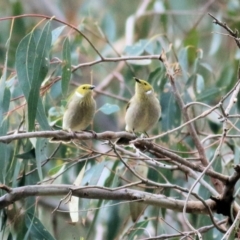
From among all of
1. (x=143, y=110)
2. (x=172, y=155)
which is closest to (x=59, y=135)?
(x=172, y=155)

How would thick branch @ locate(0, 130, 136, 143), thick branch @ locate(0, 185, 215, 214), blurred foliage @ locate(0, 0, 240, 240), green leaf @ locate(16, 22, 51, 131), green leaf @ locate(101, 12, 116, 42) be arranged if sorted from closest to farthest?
thick branch @ locate(0, 130, 136, 143) → thick branch @ locate(0, 185, 215, 214) → green leaf @ locate(16, 22, 51, 131) → blurred foliage @ locate(0, 0, 240, 240) → green leaf @ locate(101, 12, 116, 42)

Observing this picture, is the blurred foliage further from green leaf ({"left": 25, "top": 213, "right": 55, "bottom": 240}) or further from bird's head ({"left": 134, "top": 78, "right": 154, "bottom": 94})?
bird's head ({"left": 134, "top": 78, "right": 154, "bottom": 94})

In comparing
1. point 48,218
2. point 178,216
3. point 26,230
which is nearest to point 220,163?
point 26,230

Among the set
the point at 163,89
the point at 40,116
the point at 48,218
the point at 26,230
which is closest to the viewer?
the point at 40,116

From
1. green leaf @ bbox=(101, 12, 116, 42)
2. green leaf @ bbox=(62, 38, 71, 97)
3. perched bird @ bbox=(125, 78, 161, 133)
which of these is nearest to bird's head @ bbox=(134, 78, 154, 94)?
perched bird @ bbox=(125, 78, 161, 133)

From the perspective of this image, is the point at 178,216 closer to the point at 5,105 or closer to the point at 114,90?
the point at 114,90

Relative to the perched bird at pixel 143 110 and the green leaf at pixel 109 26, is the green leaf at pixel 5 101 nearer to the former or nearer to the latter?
the perched bird at pixel 143 110

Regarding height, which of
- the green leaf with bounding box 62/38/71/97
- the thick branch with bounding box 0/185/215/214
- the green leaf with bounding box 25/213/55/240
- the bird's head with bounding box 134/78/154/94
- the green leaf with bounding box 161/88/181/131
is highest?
the green leaf with bounding box 62/38/71/97

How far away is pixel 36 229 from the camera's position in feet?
9.24

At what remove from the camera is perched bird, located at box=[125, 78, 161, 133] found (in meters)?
3.21

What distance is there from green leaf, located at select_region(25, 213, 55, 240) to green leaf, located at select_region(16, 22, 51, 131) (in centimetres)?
46

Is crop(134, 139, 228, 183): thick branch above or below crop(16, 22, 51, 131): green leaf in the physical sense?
below

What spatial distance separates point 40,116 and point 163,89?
1.09 metres

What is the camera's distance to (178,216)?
473cm
